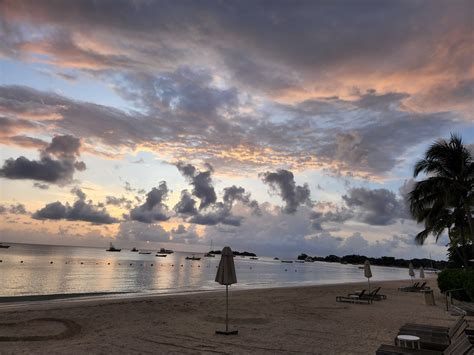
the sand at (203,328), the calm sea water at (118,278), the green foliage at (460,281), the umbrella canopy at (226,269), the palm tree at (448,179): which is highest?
the palm tree at (448,179)

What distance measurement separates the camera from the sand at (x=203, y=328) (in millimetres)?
9188

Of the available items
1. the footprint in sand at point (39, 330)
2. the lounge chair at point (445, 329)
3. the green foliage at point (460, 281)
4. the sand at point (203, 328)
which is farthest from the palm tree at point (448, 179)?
the footprint in sand at point (39, 330)

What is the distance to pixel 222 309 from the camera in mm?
16391

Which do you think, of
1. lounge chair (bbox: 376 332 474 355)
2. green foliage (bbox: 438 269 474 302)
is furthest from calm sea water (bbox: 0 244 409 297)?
lounge chair (bbox: 376 332 474 355)

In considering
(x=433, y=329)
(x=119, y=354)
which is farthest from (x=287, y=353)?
(x=119, y=354)

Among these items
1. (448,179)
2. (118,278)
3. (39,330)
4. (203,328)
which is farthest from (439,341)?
(118,278)

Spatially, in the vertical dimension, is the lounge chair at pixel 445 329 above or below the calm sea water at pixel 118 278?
above

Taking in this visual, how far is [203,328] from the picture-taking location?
11.7 metres

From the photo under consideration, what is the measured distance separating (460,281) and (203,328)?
14.1 meters

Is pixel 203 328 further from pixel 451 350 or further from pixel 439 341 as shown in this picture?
pixel 451 350

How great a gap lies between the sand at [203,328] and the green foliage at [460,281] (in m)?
1.55

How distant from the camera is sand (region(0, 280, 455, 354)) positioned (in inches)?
362

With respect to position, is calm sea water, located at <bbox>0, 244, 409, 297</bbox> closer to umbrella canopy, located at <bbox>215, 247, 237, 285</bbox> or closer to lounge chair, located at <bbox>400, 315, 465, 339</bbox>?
umbrella canopy, located at <bbox>215, 247, 237, 285</bbox>

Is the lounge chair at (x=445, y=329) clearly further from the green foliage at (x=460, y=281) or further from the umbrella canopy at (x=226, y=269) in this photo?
the green foliage at (x=460, y=281)
